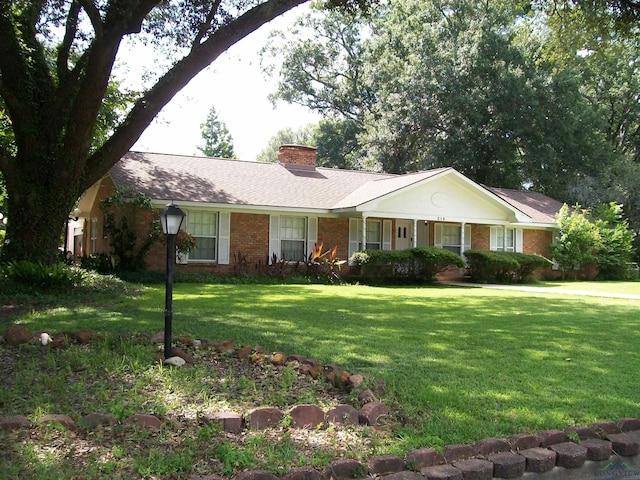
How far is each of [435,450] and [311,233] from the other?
16181 millimetres

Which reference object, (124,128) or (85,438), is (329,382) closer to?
(85,438)

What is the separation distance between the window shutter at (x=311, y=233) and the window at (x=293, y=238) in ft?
0.48

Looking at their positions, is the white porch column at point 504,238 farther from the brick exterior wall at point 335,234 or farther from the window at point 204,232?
the window at point 204,232

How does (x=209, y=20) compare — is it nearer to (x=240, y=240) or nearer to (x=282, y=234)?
(x=240, y=240)

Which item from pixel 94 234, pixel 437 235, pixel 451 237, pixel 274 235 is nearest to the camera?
pixel 274 235

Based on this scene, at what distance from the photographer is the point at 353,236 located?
20.1 m

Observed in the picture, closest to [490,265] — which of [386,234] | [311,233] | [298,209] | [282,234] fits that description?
[386,234]

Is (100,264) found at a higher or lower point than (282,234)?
lower

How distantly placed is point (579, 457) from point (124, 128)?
10.2 m

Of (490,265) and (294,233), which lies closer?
(294,233)

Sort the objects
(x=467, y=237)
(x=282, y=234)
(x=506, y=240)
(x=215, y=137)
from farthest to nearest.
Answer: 1. (x=215, y=137)
2. (x=506, y=240)
3. (x=467, y=237)
4. (x=282, y=234)

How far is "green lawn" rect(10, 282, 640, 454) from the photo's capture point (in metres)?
3.98

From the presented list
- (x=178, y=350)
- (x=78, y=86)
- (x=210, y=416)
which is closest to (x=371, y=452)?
(x=210, y=416)

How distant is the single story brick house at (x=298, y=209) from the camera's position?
17.7 metres
